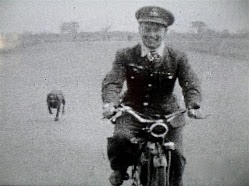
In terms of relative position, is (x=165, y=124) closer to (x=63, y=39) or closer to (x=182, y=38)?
(x=182, y=38)

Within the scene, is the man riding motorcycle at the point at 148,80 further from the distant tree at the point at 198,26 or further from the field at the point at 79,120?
the distant tree at the point at 198,26

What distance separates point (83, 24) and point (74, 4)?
0.22m

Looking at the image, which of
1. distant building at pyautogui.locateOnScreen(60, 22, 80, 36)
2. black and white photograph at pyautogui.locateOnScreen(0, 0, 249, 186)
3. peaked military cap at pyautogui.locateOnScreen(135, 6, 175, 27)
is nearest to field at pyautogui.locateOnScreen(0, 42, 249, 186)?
black and white photograph at pyautogui.locateOnScreen(0, 0, 249, 186)

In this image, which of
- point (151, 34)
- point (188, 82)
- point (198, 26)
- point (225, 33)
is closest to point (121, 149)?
→ point (188, 82)

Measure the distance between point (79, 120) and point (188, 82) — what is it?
1.14 m

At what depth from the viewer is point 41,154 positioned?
5648 millimetres

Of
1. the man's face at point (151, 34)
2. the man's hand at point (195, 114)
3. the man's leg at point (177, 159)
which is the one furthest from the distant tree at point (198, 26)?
the man's leg at point (177, 159)

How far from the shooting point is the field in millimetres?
5547

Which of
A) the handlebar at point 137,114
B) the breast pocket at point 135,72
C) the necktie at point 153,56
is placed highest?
the necktie at point 153,56

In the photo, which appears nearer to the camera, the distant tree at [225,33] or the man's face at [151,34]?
the man's face at [151,34]

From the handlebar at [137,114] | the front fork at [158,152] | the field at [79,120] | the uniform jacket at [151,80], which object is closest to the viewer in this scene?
the front fork at [158,152]

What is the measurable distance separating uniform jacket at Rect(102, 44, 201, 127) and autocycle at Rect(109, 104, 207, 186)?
0.30ft

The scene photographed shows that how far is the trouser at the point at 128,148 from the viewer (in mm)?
5418

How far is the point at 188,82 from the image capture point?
5469 mm
